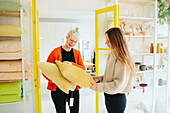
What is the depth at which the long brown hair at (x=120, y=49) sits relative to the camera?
5.00 ft

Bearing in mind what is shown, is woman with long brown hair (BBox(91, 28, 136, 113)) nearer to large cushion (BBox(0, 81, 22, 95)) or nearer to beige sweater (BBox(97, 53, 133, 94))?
beige sweater (BBox(97, 53, 133, 94))

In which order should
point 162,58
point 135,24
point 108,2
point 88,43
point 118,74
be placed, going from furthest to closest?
1. point 88,43
2. point 162,58
3. point 135,24
4. point 108,2
5. point 118,74

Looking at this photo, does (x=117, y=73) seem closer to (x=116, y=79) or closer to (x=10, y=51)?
(x=116, y=79)

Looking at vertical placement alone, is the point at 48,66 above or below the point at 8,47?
below

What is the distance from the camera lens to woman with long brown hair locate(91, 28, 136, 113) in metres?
1.51

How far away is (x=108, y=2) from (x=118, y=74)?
6.03 feet

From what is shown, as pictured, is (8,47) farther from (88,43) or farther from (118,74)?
(88,43)

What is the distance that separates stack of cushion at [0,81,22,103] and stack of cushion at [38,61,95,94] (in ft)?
1.18

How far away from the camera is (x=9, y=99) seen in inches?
65.6

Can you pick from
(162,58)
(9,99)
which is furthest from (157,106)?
(9,99)

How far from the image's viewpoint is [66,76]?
5.37 feet

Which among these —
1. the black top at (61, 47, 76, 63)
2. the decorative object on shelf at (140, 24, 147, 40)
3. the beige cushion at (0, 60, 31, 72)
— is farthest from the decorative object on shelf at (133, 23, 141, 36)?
the beige cushion at (0, 60, 31, 72)

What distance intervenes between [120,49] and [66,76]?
613 mm

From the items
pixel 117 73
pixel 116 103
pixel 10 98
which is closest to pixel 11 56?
pixel 10 98
